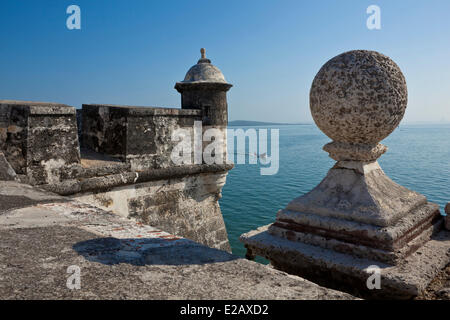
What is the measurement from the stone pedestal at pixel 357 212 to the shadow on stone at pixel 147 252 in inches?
25.8

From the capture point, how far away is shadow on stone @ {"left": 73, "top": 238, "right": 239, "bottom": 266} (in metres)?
1.63

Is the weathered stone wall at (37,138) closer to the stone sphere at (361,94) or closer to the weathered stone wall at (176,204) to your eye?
the weathered stone wall at (176,204)

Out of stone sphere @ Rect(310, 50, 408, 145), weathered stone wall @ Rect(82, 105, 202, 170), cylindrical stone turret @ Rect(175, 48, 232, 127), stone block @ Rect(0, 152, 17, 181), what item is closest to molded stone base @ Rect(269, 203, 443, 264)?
stone sphere @ Rect(310, 50, 408, 145)

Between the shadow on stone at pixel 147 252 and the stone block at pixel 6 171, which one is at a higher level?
the stone block at pixel 6 171

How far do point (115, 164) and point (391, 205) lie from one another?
149 inches

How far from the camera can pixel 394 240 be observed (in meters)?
1.91

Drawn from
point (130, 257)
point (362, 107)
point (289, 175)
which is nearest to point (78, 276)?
point (130, 257)

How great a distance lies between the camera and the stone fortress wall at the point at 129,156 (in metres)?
3.76

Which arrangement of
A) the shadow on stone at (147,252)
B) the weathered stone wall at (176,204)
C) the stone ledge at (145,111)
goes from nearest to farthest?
the shadow on stone at (147,252) → the stone ledge at (145,111) → the weathered stone wall at (176,204)

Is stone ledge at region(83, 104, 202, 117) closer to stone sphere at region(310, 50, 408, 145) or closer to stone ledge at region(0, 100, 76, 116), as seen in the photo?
stone ledge at region(0, 100, 76, 116)

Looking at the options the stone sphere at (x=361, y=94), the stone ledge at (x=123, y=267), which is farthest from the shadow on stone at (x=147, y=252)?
the stone sphere at (x=361, y=94)

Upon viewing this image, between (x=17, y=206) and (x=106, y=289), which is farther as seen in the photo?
(x=17, y=206)
